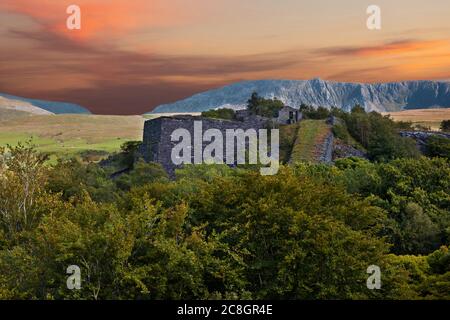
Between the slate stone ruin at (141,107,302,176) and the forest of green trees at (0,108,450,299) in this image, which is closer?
the forest of green trees at (0,108,450,299)

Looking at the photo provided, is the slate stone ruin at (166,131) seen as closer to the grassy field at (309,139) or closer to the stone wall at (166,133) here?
the stone wall at (166,133)

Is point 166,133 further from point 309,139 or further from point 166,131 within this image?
point 309,139

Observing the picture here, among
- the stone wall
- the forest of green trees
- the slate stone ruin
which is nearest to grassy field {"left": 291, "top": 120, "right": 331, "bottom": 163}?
the slate stone ruin

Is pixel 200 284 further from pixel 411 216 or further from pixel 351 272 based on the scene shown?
pixel 411 216

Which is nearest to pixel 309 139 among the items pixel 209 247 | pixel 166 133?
pixel 166 133

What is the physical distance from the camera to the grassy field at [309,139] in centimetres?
9081

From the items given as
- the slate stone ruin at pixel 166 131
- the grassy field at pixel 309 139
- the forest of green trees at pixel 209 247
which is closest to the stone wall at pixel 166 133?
the slate stone ruin at pixel 166 131

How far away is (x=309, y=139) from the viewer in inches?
3863

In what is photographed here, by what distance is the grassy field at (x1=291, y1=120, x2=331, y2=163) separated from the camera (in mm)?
90812

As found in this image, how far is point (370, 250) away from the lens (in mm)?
35719

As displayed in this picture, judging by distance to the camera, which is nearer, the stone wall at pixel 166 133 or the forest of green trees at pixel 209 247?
the forest of green trees at pixel 209 247

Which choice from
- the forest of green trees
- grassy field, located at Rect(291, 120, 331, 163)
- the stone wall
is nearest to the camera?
the forest of green trees

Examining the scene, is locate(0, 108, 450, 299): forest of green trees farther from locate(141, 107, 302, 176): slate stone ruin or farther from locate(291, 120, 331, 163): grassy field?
locate(291, 120, 331, 163): grassy field
